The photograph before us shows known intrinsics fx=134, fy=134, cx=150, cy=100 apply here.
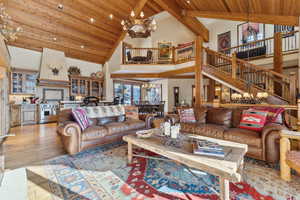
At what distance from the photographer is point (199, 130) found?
3000mm

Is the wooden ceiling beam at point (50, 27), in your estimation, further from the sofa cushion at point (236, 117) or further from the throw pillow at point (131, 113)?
the sofa cushion at point (236, 117)

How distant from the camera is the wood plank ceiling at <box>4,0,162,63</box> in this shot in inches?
199

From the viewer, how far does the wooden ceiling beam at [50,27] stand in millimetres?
4973

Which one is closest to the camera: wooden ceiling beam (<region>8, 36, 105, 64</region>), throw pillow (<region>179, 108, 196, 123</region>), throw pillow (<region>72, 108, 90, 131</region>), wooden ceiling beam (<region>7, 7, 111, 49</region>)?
throw pillow (<region>72, 108, 90, 131</region>)

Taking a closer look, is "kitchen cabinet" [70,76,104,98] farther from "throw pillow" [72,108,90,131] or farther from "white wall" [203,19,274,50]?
"white wall" [203,19,274,50]

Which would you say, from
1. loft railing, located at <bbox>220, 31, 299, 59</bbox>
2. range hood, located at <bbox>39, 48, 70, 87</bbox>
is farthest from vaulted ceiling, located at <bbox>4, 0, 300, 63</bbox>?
loft railing, located at <bbox>220, 31, 299, 59</bbox>

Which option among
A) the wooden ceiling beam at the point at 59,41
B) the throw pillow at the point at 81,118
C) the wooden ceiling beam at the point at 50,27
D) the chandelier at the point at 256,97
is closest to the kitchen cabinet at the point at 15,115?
the wooden ceiling beam at the point at 59,41

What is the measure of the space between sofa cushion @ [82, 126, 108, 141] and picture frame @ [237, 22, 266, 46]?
8.68 m

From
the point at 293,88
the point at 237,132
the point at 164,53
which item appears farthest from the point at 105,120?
the point at 164,53

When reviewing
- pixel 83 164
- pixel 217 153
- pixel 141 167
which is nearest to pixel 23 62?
pixel 83 164

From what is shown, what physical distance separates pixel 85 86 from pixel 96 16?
3.62 m

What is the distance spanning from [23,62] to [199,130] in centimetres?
781

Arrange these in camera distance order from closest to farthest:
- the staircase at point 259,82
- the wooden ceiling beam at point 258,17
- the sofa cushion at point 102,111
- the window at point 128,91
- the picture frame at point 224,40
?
the sofa cushion at point 102,111 < the wooden ceiling beam at point 258,17 < the staircase at point 259,82 < the picture frame at point 224,40 < the window at point 128,91

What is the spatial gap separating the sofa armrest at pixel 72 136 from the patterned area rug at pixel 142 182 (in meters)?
0.23
